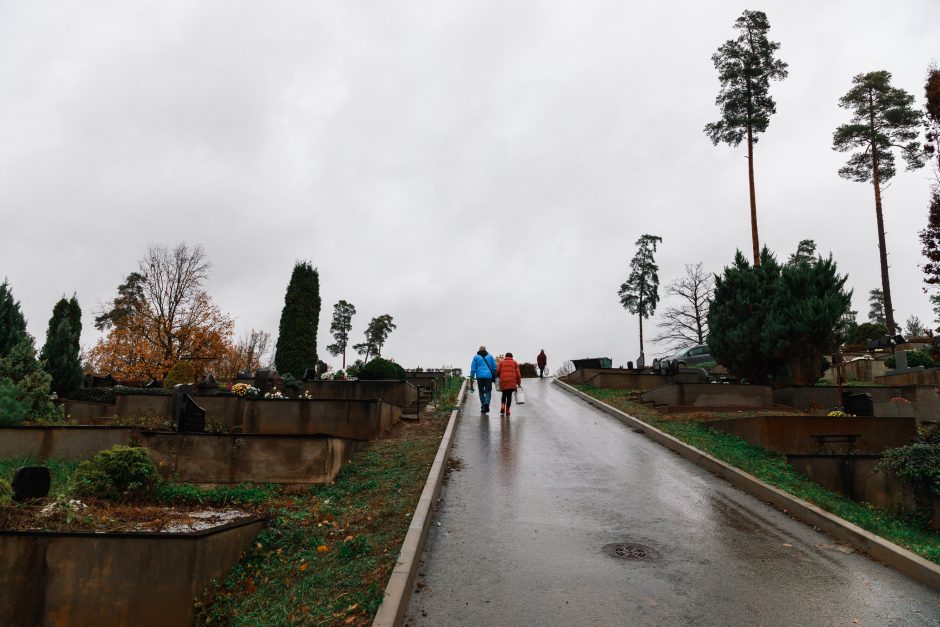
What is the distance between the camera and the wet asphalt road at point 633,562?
490 cm

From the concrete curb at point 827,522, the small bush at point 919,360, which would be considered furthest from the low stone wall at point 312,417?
the small bush at point 919,360

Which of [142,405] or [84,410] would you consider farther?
[84,410]

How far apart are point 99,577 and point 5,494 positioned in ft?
6.40

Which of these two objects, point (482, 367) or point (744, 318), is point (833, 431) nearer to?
point (744, 318)

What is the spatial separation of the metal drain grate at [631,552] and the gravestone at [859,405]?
343 inches

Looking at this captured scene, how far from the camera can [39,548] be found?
5.54m

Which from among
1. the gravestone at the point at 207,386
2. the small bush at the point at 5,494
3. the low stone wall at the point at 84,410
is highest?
A: the gravestone at the point at 207,386

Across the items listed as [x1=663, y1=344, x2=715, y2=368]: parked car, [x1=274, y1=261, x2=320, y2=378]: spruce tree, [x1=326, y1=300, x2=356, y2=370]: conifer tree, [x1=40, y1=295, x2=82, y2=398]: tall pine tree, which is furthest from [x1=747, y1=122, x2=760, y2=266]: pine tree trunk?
[x1=326, y1=300, x2=356, y2=370]: conifer tree

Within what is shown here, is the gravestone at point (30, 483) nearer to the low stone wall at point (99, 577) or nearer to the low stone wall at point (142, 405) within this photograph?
the low stone wall at point (99, 577)

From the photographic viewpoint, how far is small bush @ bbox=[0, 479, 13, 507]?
631 cm

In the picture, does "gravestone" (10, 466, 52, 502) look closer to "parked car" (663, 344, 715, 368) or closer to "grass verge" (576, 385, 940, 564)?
"grass verge" (576, 385, 940, 564)

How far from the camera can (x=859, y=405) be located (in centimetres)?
1227

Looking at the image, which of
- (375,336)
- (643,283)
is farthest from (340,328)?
(643,283)

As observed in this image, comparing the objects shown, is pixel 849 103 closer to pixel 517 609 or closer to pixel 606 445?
pixel 606 445
